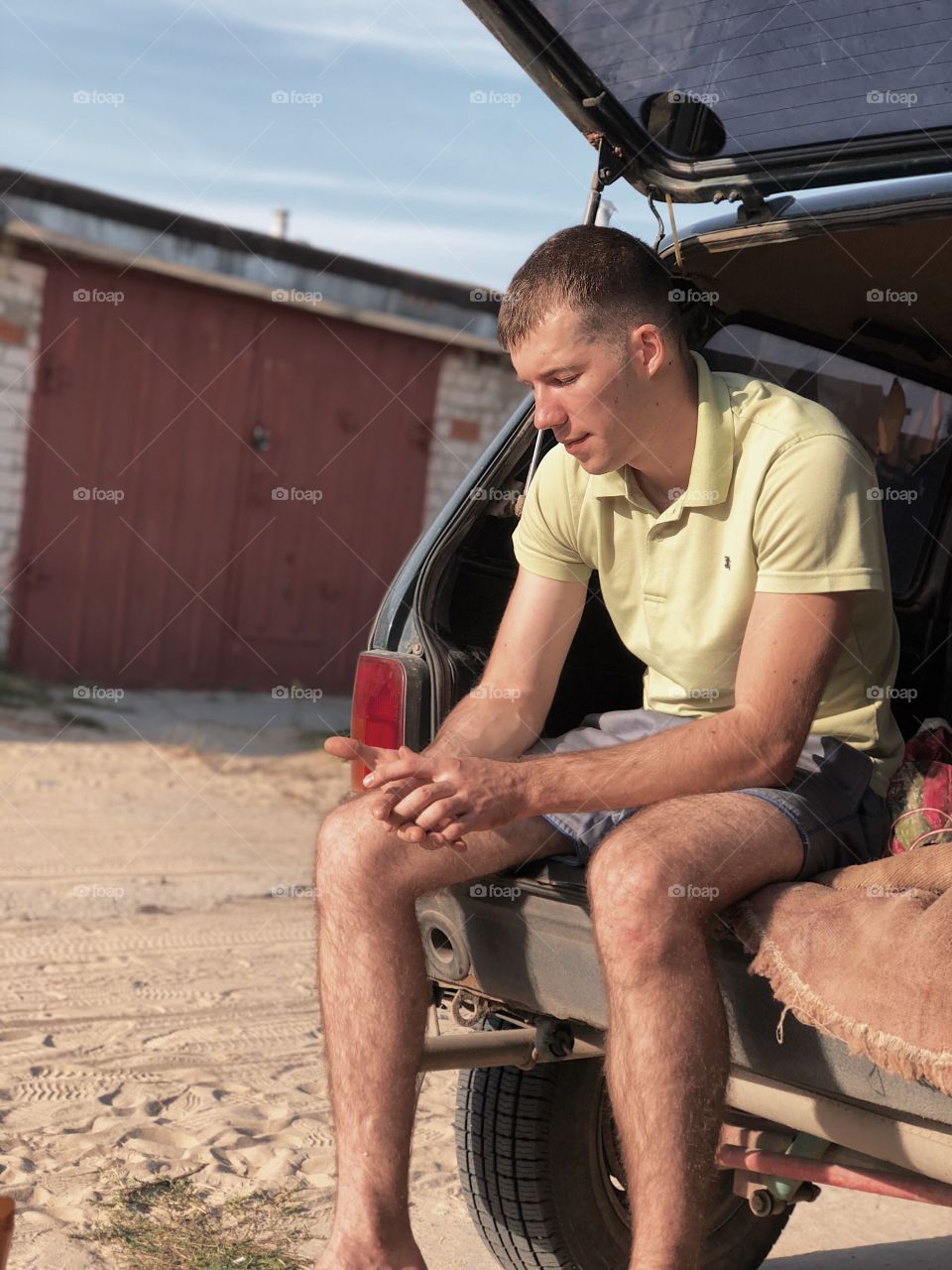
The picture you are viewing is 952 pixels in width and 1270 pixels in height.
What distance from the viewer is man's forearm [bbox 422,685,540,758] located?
2.75m

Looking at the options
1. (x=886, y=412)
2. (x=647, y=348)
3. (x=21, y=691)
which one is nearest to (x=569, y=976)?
(x=647, y=348)

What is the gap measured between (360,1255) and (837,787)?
44.0 inches

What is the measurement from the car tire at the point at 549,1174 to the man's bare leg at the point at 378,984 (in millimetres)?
506

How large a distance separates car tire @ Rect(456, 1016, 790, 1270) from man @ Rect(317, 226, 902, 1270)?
1.72 feet

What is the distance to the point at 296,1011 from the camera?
14.6 feet

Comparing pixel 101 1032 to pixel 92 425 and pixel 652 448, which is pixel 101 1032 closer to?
pixel 652 448

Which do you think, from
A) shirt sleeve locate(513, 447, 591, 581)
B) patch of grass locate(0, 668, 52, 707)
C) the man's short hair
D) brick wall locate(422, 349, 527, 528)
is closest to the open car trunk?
shirt sleeve locate(513, 447, 591, 581)

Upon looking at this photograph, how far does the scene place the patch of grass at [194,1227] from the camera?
2840mm

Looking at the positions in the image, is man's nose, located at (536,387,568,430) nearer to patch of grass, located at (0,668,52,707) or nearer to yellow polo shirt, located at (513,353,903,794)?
yellow polo shirt, located at (513,353,903,794)

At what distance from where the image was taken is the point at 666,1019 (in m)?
2.08

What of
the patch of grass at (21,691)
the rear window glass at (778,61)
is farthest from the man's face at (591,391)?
the patch of grass at (21,691)

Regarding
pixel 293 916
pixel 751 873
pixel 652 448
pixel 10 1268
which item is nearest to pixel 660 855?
pixel 751 873

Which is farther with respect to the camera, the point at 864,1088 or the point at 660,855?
the point at 660,855

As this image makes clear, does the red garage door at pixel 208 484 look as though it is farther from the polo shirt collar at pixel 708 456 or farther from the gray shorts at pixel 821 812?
the gray shorts at pixel 821 812
